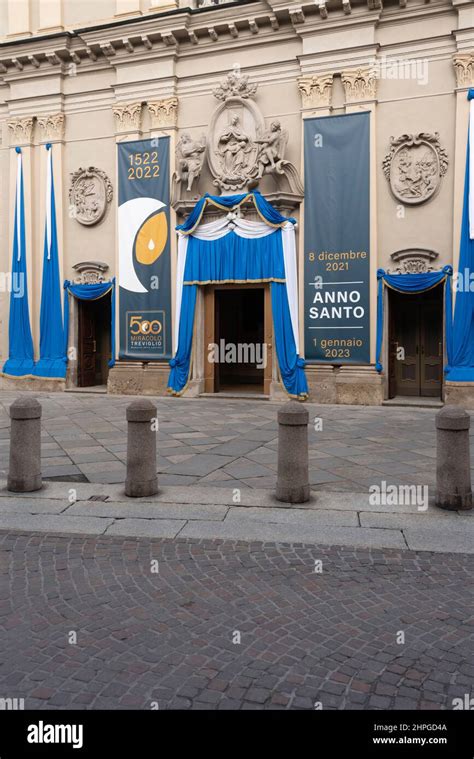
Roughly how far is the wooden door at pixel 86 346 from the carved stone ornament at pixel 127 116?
4799 mm

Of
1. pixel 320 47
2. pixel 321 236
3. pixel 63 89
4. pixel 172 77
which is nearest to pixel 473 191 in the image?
pixel 321 236

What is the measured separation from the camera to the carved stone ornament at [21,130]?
1647 centimetres

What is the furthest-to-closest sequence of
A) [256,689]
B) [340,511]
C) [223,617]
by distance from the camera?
[340,511] → [223,617] → [256,689]

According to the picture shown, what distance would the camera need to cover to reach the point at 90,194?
15984 millimetres

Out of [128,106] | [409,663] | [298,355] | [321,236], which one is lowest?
[409,663]

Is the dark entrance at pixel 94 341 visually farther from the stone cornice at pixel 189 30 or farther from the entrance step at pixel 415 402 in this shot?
the entrance step at pixel 415 402

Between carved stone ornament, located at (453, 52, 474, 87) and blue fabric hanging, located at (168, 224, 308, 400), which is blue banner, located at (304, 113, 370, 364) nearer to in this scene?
blue fabric hanging, located at (168, 224, 308, 400)

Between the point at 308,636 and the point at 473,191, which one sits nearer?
the point at 308,636

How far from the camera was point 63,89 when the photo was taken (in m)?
16.2

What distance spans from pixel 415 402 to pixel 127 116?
1036 centimetres

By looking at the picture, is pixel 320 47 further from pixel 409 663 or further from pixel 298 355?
pixel 409 663

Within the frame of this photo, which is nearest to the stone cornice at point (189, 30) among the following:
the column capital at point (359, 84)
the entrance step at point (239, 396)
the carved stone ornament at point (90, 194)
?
the column capital at point (359, 84)
